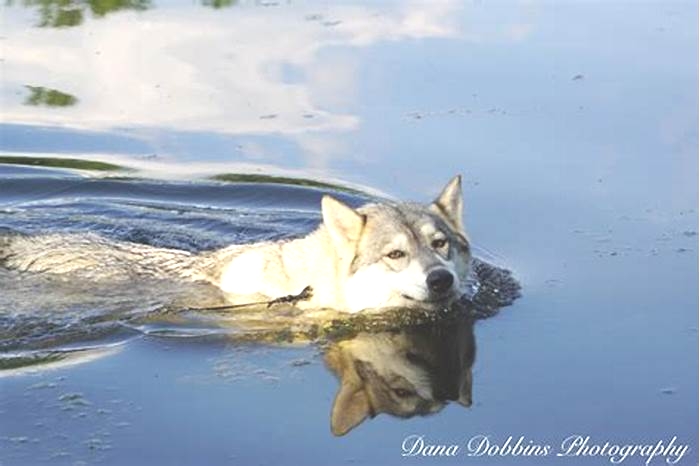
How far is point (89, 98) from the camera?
16.1 m

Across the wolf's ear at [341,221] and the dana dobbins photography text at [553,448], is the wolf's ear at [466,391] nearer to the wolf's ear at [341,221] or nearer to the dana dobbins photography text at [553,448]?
the dana dobbins photography text at [553,448]

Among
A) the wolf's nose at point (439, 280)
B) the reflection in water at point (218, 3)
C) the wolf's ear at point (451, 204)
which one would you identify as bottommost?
the reflection in water at point (218, 3)

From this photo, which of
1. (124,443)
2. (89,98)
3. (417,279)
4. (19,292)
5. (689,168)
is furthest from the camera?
(89,98)

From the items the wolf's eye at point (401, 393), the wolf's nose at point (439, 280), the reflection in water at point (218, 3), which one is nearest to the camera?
the wolf's eye at point (401, 393)

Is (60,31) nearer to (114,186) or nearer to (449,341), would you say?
(114,186)

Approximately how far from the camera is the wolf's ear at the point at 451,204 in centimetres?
1012

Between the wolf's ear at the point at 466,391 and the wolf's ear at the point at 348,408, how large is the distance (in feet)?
1.97

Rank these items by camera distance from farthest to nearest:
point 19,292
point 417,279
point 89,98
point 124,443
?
point 89,98
point 19,292
point 417,279
point 124,443

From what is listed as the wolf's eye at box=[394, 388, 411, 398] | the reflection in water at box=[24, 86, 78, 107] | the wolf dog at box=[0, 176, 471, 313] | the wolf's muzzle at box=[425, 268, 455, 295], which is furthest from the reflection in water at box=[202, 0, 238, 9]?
the wolf's eye at box=[394, 388, 411, 398]

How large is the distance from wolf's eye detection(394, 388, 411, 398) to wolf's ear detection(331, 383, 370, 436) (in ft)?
0.69

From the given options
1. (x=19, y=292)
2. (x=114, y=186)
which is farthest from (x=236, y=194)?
(x=19, y=292)

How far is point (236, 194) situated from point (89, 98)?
340 centimetres

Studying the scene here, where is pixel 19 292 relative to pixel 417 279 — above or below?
below

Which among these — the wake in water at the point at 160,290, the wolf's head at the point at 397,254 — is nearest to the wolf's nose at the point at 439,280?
the wolf's head at the point at 397,254
